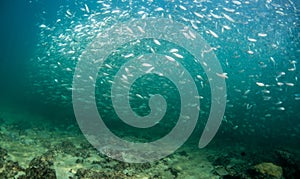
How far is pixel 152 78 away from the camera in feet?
58.4

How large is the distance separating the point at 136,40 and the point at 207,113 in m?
8.81

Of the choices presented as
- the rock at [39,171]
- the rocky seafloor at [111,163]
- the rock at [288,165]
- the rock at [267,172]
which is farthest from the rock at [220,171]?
the rock at [39,171]

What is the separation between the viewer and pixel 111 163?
10398 millimetres

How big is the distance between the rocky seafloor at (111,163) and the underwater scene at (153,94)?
0.14 ft

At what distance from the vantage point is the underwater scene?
10406 millimetres

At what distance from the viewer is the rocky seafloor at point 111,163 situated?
8445mm

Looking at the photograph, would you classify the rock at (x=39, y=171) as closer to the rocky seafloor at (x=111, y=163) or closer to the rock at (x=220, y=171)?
the rocky seafloor at (x=111, y=163)

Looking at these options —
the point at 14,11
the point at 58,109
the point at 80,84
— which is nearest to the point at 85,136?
Answer: the point at 80,84

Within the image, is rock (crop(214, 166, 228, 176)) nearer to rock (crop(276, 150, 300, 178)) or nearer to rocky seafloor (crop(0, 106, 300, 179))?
rocky seafloor (crop(0, 106, 300, 179))

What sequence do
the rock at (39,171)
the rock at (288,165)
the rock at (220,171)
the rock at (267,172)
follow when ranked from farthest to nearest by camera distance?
the rock at (220,171), the rock at (288,165), the rock at (267,172), the rock at (39,171)

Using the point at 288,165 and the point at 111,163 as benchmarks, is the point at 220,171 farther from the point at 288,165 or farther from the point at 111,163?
the point at 111,163

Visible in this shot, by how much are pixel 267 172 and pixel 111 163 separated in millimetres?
5677

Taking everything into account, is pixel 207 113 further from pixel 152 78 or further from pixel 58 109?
pixel 58 109

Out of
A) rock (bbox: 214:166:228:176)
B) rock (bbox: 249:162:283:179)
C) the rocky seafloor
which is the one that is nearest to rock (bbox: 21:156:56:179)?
the rocky seafloor
